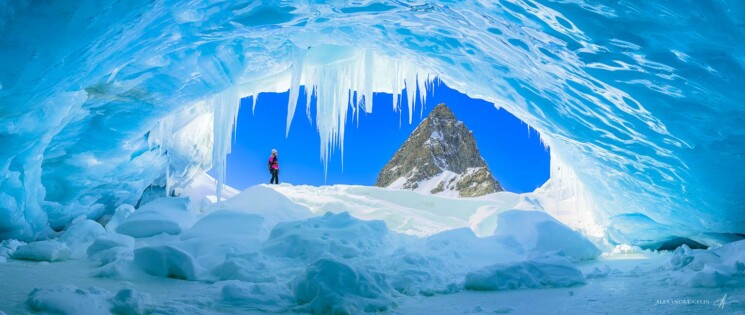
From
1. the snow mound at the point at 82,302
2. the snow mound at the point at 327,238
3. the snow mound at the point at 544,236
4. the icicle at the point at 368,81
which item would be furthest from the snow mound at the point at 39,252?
the snow mound at the point at 544,236

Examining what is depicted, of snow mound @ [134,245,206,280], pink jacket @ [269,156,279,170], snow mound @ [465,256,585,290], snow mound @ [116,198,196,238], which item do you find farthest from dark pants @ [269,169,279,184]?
snow mound @ [465,256,585,290]

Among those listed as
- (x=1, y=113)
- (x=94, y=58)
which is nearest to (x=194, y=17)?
(x=94, y=58)

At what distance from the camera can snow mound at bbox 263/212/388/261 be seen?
6363 mm

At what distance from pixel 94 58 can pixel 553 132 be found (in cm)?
707

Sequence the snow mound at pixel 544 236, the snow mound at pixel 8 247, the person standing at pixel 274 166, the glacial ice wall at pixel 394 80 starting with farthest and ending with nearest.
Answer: the person standing at pixel 274 166 → the snow mound at pixel 544 236 → the snow mound at pixel 8 247 → the glacial ice wall at pixel 394 80

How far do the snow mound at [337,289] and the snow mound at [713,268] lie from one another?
109 inches

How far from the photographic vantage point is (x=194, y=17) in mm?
5551

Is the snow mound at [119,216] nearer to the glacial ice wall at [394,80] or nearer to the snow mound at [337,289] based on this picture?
the glacial ice wall at [394,80]

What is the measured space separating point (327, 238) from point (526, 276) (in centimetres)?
276

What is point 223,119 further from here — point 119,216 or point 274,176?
point 274,176

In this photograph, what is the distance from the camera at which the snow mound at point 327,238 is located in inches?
251

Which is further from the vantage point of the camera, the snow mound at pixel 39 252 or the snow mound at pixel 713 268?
the snow mound at pixel 39 252

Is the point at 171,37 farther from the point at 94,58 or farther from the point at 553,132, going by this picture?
the point at 553,132

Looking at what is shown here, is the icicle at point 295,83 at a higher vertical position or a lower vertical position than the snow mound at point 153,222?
higher
